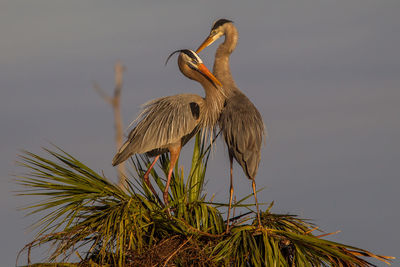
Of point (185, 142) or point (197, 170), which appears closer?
point (197, 170)

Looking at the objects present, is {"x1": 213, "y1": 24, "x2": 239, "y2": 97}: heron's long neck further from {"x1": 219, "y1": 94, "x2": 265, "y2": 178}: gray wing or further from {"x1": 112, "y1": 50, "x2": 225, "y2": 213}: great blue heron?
{"x1": 219, "y1": 94, "x2": 265, "y2": 178}: gray wing

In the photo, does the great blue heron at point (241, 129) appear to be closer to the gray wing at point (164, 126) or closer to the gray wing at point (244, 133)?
the gray wing at point (244, 133)

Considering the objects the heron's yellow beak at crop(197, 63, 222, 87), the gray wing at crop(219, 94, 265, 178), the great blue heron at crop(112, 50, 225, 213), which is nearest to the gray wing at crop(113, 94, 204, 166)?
the great blue heron at crop(112, 50, 225, 213)

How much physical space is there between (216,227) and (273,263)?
81 centimetres

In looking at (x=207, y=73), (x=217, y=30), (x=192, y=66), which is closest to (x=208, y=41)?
(x=217, y=30)

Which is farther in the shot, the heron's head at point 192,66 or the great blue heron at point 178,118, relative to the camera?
the heron's head at point 192,66

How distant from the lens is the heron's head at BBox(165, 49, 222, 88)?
26.3ft

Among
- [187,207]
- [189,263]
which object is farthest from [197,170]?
[189,263]

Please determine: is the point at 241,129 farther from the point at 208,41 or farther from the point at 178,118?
the point at 208,41

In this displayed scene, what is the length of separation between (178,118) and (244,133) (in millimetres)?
1252

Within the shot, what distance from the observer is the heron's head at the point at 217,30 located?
8.38 metres

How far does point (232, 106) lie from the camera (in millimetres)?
7375

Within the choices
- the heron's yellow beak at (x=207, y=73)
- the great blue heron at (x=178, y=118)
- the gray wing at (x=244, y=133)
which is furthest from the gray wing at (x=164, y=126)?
the gray wing at (x=244, y=133)

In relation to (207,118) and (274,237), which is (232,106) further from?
(274,237)
